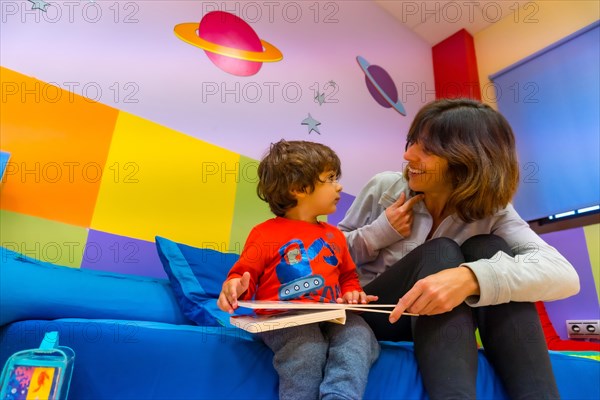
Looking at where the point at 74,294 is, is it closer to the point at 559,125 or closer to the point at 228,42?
the point at 228,42

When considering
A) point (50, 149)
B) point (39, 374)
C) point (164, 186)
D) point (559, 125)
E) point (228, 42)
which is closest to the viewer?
point (39, 374)

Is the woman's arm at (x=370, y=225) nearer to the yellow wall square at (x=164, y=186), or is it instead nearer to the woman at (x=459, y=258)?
the woman at (x=459, y=258)

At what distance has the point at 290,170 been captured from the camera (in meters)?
0.97

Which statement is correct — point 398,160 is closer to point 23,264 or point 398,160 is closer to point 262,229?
point 262,229

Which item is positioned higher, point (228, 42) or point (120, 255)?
point (228, 42)

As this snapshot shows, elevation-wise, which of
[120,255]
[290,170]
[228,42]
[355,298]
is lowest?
[355,298]

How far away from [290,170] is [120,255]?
2.00 ft

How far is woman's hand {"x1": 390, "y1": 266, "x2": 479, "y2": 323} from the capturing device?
0.68 meters

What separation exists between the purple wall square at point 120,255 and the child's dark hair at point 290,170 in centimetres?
50

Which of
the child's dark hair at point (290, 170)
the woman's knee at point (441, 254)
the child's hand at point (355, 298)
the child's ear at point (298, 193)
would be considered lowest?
the child's hand at point (355, 298)

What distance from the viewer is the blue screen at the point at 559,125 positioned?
200 centimetres

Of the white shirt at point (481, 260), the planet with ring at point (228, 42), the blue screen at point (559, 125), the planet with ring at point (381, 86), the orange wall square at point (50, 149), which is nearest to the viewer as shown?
the white shirt at point (481, 260)

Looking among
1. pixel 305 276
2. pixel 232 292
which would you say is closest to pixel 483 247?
pixel 305 276

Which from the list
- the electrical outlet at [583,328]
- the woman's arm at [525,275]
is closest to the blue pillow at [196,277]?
the woman's arm at [525,275]
